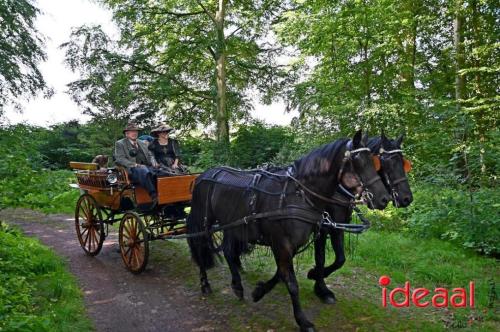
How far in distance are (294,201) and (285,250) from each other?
0.55 meters

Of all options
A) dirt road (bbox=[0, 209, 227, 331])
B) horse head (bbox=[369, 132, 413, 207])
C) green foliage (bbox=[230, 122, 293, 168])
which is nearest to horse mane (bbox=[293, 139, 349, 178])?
horse head (bbox=[369, 132, 413, 207])

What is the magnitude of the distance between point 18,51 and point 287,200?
9748 mm

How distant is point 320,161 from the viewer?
4266 millimetres

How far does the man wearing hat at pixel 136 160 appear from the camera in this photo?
6.32 metres

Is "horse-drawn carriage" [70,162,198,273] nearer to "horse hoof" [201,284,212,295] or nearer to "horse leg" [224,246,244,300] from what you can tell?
"horse hoof" [201,284,212,295]

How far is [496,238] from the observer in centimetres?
646

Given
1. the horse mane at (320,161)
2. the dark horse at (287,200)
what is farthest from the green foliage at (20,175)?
the horse mane at (320,161)

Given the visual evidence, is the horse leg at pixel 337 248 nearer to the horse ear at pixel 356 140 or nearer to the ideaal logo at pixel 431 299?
the ideaal logo at pixel 431 299

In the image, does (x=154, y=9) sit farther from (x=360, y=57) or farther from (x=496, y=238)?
(x=496, y=238)

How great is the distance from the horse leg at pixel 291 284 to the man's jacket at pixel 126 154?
3.38m

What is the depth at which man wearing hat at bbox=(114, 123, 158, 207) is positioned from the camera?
20.7 ft

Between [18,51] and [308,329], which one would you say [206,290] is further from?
[18,51]

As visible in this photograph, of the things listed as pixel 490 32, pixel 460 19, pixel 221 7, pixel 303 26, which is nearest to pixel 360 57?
pixel 303 26

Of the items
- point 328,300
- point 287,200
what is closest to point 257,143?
point 328,300
